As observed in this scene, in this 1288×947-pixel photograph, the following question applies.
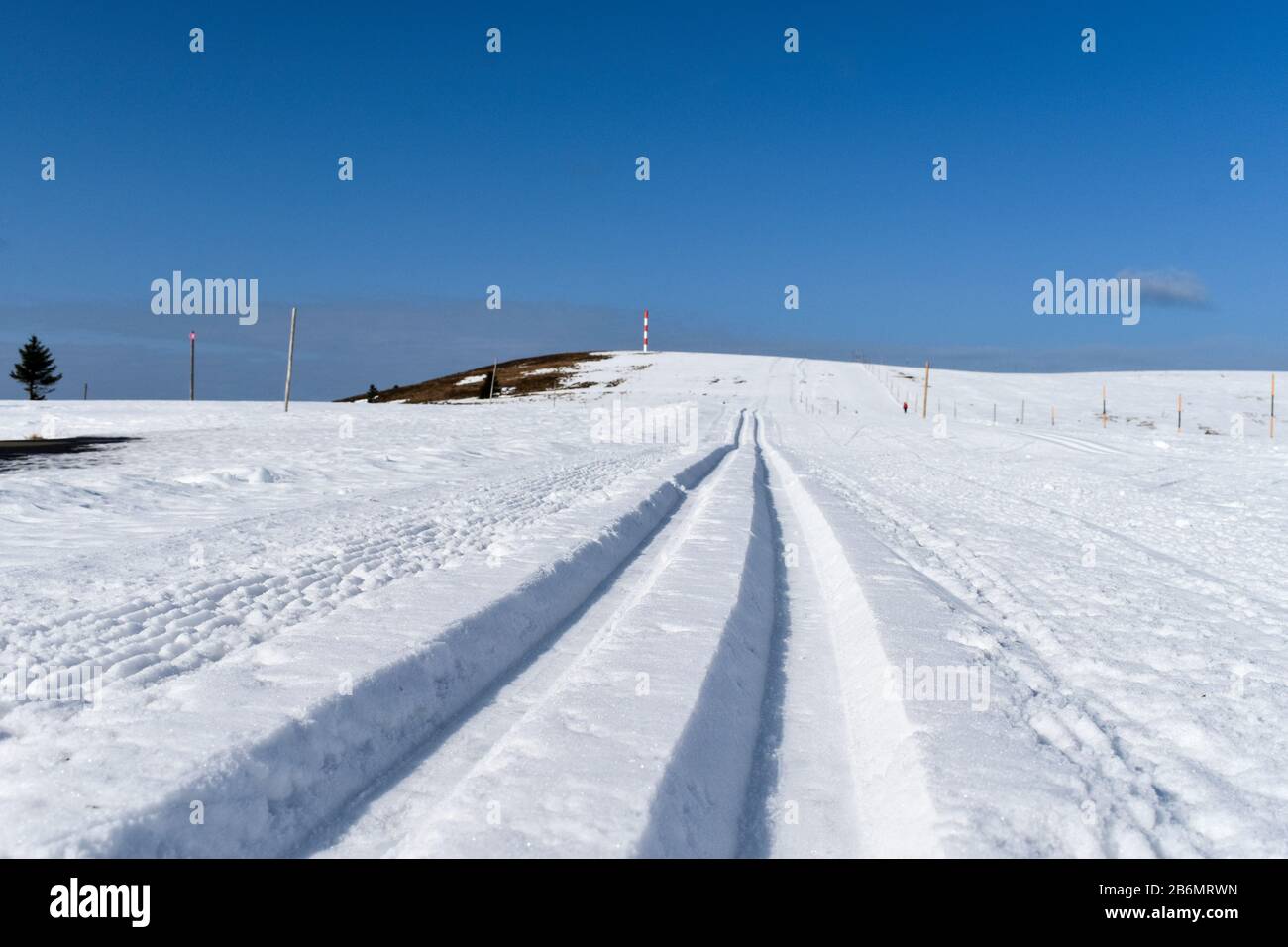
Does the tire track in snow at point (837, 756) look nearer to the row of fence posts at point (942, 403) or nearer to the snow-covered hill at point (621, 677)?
the snow-covered hill at point (621, 677)

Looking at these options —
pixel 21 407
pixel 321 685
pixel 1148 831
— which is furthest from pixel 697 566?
pixel 21 407

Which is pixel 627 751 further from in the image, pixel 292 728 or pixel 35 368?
pixel 35 368

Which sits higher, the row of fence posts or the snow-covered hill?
the row of fence posts

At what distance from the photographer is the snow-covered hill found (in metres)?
3.35

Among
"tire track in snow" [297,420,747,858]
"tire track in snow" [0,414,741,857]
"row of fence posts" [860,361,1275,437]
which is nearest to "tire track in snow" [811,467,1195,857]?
"tire track in snow" [297,420,747,858]

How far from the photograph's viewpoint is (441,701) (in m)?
4.52

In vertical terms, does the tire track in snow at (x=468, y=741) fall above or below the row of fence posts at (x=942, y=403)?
below

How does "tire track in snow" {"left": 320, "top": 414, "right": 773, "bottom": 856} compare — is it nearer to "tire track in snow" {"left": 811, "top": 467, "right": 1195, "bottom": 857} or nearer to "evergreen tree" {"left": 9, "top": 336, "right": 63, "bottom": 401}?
"tire track in snow" {"left": 811, "top": 467, "right": 1195, "bottom": 857}

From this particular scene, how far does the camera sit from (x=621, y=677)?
4.77m

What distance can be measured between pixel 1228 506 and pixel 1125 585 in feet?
26.7

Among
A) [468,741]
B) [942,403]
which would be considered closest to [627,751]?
[468,741]

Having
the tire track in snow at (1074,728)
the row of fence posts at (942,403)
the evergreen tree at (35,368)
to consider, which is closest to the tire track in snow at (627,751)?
the tire track in snow at (1074,728)

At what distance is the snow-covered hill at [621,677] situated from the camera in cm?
335
